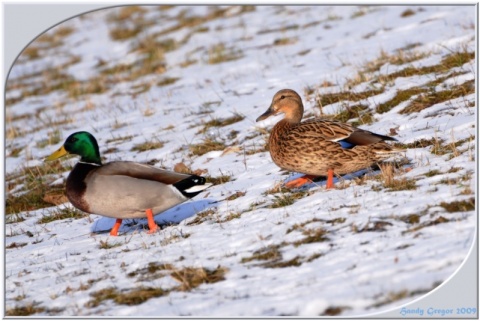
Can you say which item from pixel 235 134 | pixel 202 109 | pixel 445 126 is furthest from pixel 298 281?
pixel 202 109

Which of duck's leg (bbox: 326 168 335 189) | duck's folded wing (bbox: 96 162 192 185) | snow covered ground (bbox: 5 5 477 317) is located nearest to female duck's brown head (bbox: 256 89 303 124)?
snow covered ground (bbox: 5 5 477 317)

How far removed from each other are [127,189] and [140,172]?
0.25 m

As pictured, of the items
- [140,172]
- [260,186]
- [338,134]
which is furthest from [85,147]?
[338,134]

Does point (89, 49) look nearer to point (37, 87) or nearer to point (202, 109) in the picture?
point (37, 87)

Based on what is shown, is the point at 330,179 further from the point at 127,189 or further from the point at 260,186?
the point at 127,189

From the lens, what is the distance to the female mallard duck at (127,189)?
705 centimetres

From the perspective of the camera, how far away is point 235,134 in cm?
996

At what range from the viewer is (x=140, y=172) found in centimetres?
723

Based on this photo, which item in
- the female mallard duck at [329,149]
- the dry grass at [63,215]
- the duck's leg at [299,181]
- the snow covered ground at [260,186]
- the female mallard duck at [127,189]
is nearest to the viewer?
the snow covered ground at [260,186]

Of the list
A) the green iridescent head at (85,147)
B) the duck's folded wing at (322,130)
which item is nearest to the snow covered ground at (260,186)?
the duck's folded wing at (322,130)

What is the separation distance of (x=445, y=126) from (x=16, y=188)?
A: 5.23 meters

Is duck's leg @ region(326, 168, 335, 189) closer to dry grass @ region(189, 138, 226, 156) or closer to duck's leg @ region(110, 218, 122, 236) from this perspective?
duck's leg @ region(110, 218, 122, 236)

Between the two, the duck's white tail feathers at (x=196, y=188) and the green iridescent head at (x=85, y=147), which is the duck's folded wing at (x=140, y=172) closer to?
the duck's white tail feathers at (x=196, y=188)

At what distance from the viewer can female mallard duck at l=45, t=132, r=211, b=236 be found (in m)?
7.05
